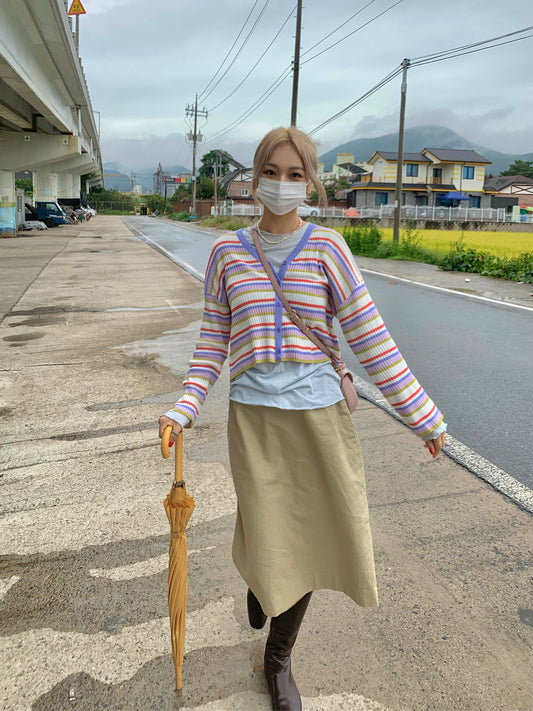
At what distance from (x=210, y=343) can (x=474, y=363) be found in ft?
16.6

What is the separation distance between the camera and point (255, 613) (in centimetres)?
238

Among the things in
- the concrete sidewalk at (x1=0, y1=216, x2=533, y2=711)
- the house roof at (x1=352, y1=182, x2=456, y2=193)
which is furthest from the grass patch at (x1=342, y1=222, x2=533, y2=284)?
the house roof at (x1=352, y1=182, x2=456, y2=193)

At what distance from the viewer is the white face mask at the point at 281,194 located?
2.02 meters

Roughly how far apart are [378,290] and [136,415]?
8.56 metres

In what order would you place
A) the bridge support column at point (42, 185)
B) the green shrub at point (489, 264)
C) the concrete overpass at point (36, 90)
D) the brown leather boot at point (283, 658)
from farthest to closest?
the bridge support column at point (42, 185)
the green shrub at point (489, 264)
the concrete overpass at point (36, 90)
the brown leather boot at point (283, 658)

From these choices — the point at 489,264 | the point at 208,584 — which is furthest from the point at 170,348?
the point at 489,264

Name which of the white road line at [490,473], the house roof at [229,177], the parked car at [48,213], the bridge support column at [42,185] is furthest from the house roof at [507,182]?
the white road line at [490,473]

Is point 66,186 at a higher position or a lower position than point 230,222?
higher

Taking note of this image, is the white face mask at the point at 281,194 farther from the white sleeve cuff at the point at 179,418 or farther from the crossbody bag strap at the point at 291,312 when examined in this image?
the white sleeve cuff at the point at 179,418

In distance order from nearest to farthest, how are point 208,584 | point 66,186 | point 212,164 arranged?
point 208,584
point 66,186
point 212,164

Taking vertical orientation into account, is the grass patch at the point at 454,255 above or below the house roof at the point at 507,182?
below

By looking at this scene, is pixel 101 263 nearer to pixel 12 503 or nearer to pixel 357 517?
pixel 12 503

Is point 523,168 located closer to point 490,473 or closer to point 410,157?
point 410,157

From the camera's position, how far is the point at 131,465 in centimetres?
399
